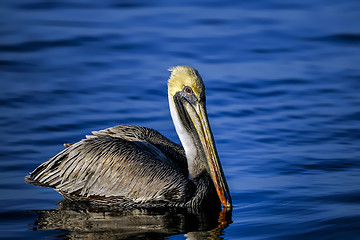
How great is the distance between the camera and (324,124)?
8.37 meters

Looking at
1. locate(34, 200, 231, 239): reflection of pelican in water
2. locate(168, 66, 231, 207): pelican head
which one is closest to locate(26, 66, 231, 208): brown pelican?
locate(168, 66, 231, 207): pelican head

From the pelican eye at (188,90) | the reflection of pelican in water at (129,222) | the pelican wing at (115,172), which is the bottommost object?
the reflection of pelican in water at (129,222)

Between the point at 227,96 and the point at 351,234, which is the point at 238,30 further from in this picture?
the point at 351,234

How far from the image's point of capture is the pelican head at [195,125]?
601cm

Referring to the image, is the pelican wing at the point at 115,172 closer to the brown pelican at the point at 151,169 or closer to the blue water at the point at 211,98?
the brown pelican at the point at 151,169

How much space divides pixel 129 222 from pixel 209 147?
3.30 ft

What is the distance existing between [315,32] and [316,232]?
24.0ft

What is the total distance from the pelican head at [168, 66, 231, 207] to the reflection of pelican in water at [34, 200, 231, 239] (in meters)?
0.34

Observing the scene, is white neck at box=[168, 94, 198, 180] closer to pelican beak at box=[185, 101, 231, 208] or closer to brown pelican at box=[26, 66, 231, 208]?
brown pelican at box=[26, 66, 231, 208]

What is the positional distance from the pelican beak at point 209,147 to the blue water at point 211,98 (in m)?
0.20

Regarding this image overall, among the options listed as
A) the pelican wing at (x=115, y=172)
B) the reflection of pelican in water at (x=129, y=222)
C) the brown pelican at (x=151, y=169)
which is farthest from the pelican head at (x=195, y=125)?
the reflection of pelican in water at (x=129, y=222)

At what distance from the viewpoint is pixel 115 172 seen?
6074 millimetres

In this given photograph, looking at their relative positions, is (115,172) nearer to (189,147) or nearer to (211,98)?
(189,147)

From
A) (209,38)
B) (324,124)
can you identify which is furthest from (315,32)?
(324,124)
